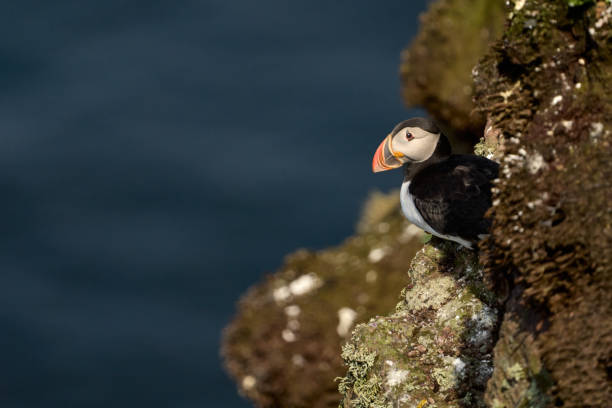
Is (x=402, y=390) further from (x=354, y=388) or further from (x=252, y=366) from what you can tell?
(x=252, y=366)

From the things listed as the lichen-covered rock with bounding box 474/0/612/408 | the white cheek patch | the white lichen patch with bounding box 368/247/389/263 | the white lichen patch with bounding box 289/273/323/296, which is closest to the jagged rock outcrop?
the lichen-covered rock with bounding box 474/0/612/408

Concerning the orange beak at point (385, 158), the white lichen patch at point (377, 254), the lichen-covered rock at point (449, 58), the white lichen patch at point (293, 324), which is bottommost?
the orange beak at point (385, 158)

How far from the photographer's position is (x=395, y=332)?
6277 mm

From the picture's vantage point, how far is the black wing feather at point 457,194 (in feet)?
20.1

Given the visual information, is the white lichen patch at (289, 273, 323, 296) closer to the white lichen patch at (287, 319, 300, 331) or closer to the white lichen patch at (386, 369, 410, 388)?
the white lichen patch at (287, 319, 300, 331)

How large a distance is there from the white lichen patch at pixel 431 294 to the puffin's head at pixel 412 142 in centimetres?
113

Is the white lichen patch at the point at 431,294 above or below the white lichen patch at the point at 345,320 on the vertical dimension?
below

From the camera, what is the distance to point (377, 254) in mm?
19172

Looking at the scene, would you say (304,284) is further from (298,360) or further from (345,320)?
(298,360)

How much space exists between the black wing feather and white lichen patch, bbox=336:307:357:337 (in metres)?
10.1

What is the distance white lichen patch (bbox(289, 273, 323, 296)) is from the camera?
59.6ft

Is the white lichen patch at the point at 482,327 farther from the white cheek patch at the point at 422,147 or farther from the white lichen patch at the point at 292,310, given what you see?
the white lichen patch at the point at 292,310

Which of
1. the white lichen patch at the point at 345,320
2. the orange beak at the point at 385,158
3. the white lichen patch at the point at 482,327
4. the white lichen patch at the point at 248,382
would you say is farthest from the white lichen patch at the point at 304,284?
the white lichen patch at the point at 482,327

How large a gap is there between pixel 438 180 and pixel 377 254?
1256cm
